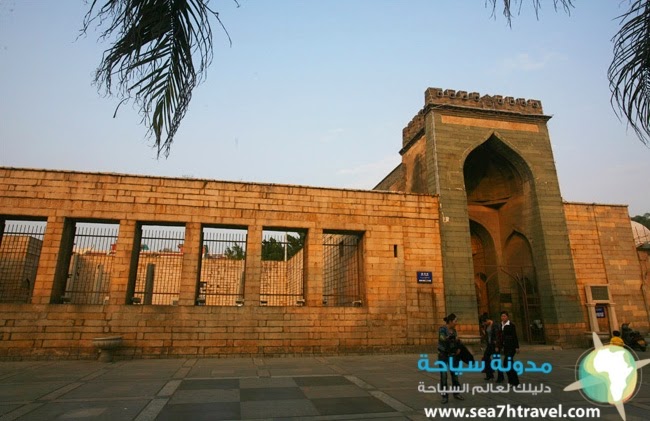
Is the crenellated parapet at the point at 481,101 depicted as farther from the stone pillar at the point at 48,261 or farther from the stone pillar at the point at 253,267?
the stone pillar at the point at 48,261

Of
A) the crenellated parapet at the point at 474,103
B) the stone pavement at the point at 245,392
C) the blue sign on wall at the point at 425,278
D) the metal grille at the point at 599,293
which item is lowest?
the stone pavement at the point at 245,392

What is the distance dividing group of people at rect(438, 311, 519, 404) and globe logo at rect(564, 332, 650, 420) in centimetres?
112

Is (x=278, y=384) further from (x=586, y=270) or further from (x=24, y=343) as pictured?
(x=586, y=270)

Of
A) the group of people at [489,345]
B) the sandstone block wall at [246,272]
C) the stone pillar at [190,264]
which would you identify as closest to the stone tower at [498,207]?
the sandstone block wall at [246,272]

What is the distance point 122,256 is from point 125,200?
1.84 metres

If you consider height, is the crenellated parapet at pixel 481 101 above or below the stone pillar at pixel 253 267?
above

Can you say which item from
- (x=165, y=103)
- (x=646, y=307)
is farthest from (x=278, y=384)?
(x=646, y=307)

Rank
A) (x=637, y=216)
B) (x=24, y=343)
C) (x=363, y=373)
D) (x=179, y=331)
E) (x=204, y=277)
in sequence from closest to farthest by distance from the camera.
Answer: (x=363, y=373)
(x=24, y=343)
(x=179, y=331)
(x=204, y=277)
(x=637, y=216)

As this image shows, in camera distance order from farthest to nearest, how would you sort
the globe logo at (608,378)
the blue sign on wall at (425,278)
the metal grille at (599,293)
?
the metal grille at (599,293) → the blue sign on wall at (425,278) → the globe logo at (608,378)

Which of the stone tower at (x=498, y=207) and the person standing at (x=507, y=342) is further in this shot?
the stone tower at (x=498, y=207)

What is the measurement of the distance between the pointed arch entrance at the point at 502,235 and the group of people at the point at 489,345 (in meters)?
7.93

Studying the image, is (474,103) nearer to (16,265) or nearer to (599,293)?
(599,293)

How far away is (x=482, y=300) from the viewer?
17.0 metres

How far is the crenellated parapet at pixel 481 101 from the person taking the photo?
15898mm
